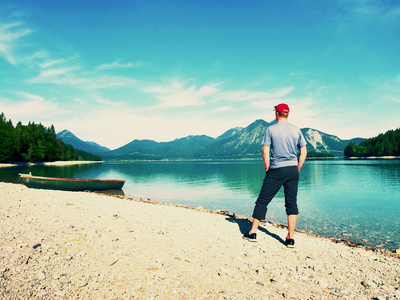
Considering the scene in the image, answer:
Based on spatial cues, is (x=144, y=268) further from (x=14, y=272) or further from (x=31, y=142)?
(x=31, y=142)

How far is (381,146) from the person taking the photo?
531 feet

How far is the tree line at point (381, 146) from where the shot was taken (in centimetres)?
15900

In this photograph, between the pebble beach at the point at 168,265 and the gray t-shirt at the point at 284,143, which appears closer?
the pebble beach at the point at 168,265

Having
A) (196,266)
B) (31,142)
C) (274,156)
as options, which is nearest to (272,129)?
(274,156)

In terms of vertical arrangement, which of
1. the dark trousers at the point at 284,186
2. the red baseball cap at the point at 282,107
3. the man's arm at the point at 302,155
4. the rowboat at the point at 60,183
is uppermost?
the red baseball cap at the point at 282,107

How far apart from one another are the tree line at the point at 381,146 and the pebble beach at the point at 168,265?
194343 mm

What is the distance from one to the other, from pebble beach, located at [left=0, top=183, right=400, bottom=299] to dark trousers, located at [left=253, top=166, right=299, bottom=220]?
1.25 meters

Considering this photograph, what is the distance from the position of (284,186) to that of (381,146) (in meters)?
196

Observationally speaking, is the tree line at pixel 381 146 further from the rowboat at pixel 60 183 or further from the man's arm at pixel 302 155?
the man's arm at pixel 302 155

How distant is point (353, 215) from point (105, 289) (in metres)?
19.6

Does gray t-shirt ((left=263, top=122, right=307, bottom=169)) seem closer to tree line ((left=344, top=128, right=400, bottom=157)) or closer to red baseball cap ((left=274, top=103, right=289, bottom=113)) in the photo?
red baseball cap ((left=274, top=103, right=289, bottom=113))

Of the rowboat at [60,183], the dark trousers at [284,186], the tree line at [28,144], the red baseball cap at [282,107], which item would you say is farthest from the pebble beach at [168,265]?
the tree line at [28,144]

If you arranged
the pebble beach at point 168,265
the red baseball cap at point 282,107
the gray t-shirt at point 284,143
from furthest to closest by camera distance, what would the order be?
the red baseball cap at point 282,107 → the gray t-shirt at point 284,143 → the pebble beach at point 168,265

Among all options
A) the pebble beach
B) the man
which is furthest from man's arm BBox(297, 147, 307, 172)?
the pebble beach
